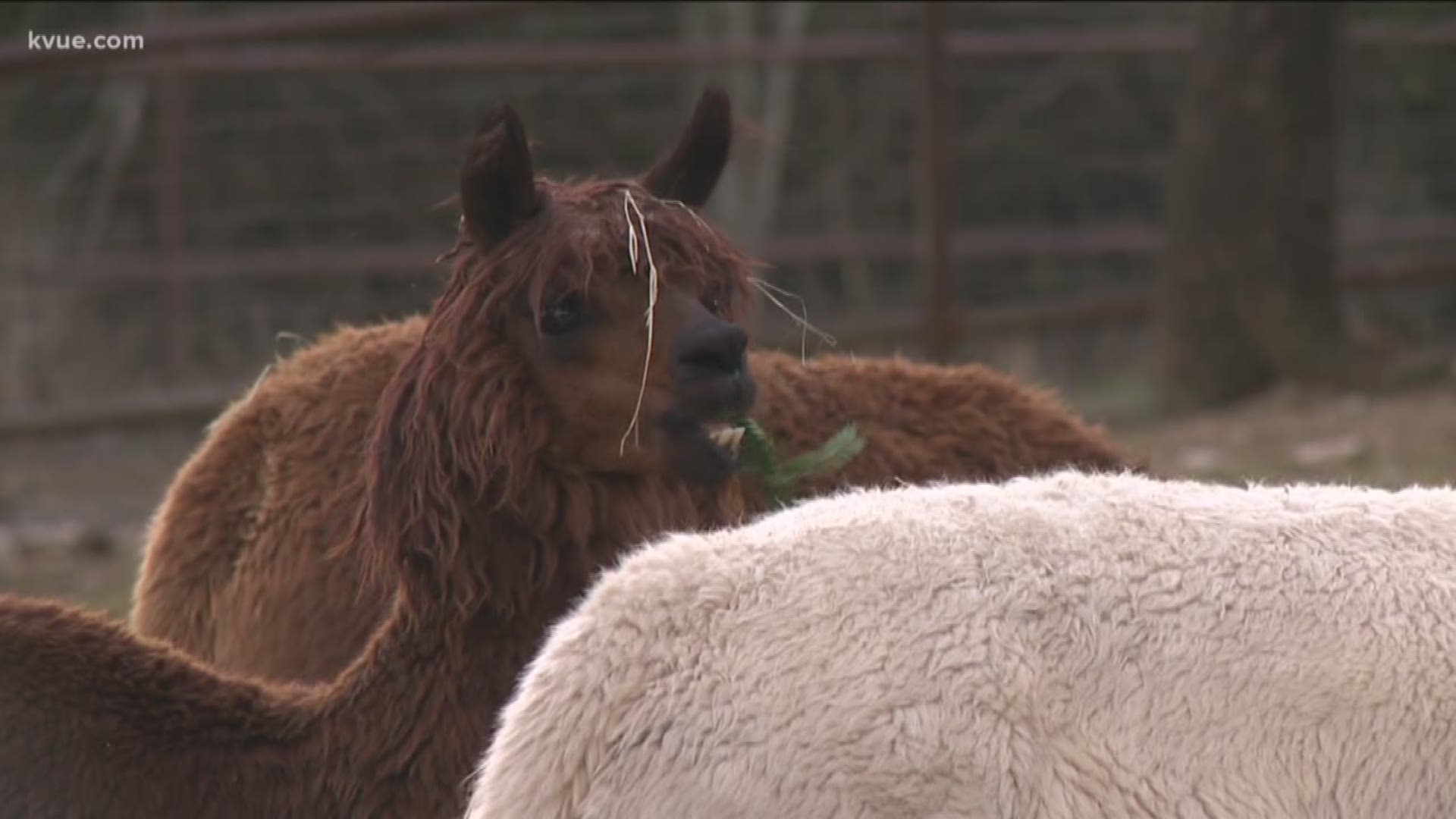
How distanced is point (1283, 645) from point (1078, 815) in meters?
0.32

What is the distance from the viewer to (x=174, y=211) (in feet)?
37.1

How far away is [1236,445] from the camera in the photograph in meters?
7.61

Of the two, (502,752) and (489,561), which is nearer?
(502,752)

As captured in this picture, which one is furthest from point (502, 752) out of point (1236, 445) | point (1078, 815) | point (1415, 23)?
point (1415, 23)

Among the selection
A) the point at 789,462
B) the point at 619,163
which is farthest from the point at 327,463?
the point at 619,163

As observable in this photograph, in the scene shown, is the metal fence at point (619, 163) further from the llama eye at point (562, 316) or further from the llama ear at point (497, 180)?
the llama eye at point (562, 316)

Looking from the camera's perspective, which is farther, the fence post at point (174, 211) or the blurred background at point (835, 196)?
the fence post at point (174, 211)

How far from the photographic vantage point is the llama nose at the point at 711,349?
3211mm

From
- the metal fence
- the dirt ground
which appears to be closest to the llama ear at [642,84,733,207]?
the dirt ground

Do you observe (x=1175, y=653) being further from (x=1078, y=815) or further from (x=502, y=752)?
(x=502, y=752)

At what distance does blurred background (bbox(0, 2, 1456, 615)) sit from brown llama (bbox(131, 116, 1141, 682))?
10.5ft

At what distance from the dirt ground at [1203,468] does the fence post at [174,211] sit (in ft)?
5.28

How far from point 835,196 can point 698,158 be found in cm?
1012

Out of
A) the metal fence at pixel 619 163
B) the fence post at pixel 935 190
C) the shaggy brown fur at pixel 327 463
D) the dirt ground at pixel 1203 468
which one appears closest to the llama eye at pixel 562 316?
the shaggy brown fur at pixel 327 463
